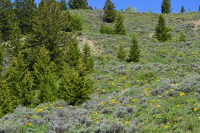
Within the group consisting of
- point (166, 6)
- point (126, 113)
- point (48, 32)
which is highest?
point (166, 6)

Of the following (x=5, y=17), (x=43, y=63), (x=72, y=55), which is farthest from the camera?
(x=5, y=17)

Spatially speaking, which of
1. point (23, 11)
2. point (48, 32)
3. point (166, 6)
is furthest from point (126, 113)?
point (166, 6)

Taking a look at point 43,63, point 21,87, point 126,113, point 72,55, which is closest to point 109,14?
point 72,55

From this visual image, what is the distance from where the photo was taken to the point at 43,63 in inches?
774

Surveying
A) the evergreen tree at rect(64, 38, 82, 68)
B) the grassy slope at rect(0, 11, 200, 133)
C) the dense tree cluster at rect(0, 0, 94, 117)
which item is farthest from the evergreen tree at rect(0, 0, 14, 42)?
the grassy slope at rect(0, 11, 200, 133)

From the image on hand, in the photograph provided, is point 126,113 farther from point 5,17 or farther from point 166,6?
point 166,6

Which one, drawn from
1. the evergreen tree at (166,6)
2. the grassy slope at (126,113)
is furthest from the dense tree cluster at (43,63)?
the evergreen tree at (166,6)

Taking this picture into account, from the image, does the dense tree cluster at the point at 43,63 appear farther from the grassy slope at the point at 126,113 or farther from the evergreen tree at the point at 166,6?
the evergreen tree at the point at 166,6

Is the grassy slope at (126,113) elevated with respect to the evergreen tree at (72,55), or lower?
lower

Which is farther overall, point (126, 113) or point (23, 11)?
point (23, 11)

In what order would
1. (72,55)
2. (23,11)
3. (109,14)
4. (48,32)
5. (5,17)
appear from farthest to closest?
1. (109,14)
2. (23,11)
3. (5,17)
4. (72,55)
5. (48,32)

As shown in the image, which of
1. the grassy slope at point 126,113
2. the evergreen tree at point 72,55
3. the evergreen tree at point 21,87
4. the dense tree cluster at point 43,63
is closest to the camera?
the grassy slope at point 126,113

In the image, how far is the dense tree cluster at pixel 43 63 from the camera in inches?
561

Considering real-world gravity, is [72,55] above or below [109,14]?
below
